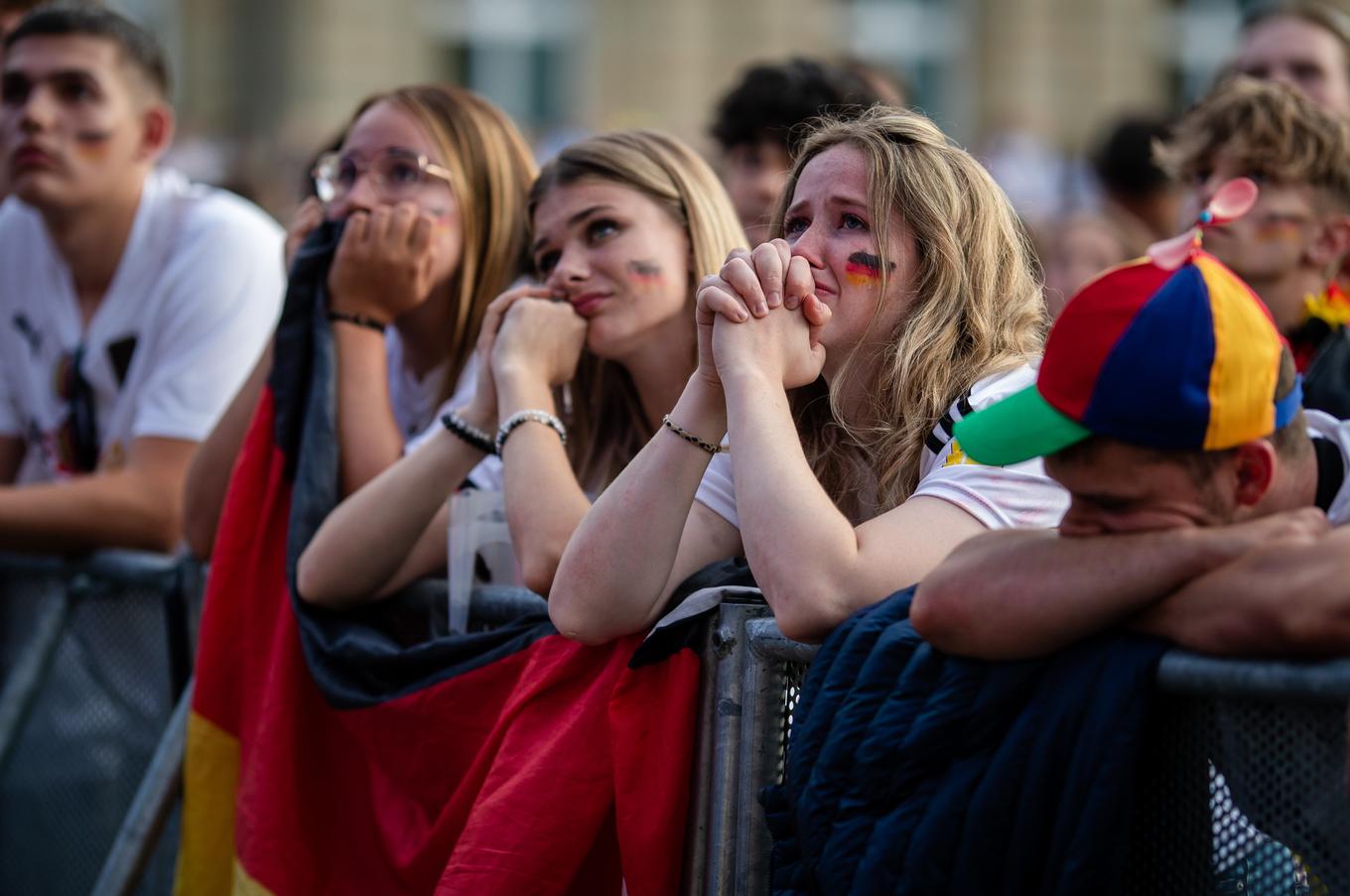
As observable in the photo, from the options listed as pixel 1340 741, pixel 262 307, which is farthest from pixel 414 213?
pixel 1340 741

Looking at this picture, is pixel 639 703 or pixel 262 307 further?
pixel 262 307

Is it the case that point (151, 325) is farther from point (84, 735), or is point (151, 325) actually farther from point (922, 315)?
point (922, 315)

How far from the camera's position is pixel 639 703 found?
2.67m

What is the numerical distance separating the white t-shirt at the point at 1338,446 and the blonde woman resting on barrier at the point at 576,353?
1391mm

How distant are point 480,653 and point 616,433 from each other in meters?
0.84

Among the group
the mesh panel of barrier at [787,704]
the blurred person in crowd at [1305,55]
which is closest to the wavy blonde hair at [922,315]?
the mesh panel of barrier at [787,704]

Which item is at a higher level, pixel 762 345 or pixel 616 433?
pixel 762 345

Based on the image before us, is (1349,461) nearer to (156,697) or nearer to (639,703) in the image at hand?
(639,703)

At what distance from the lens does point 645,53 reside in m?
18.1

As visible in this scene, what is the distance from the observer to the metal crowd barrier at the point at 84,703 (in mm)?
4172

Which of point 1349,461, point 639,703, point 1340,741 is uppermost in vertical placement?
point 1349,461

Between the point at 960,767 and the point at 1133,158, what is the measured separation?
529cm

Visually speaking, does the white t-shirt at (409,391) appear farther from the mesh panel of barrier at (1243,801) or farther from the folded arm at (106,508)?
the mesh panel of barrier at (1243,801)

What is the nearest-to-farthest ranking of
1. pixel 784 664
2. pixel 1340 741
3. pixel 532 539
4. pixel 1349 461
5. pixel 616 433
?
pixel 1340 741 → pixel 1349 461 → pixel 784 664 → pixel 532 539 → pixel 616 433
